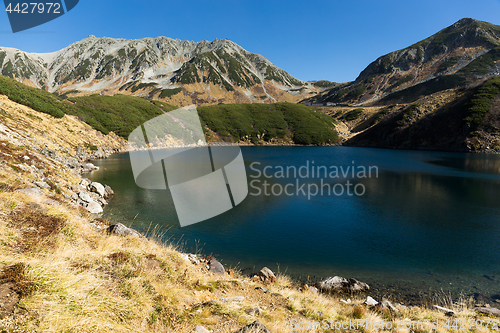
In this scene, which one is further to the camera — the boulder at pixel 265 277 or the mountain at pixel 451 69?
the mountain at pixel 451 69

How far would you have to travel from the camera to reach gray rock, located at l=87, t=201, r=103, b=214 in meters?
18.6

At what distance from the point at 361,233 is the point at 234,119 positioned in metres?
105

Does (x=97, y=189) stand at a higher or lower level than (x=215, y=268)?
higher

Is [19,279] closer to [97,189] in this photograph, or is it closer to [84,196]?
[84,196]

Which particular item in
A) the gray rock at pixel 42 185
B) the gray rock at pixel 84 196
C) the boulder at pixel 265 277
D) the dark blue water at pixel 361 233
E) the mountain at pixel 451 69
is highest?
the mountain at pixel 451 69

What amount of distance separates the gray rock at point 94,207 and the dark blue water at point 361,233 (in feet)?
2.48

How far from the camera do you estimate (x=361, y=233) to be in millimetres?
17859

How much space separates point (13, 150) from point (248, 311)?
19969 millimetres

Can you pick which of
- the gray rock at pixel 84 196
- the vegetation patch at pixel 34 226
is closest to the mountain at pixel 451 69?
the gray rock at pixel 84 196

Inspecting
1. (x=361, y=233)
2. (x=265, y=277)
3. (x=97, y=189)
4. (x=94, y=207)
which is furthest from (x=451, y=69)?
(x=94, y=207)

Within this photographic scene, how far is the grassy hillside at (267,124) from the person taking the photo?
110000 mm

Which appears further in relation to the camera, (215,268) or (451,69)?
(451,69)

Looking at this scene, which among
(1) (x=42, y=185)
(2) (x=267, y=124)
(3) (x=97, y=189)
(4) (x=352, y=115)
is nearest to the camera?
(1) (x=42, y=185)

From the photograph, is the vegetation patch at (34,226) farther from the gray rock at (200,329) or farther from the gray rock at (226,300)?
the gray rock at (226,300)
